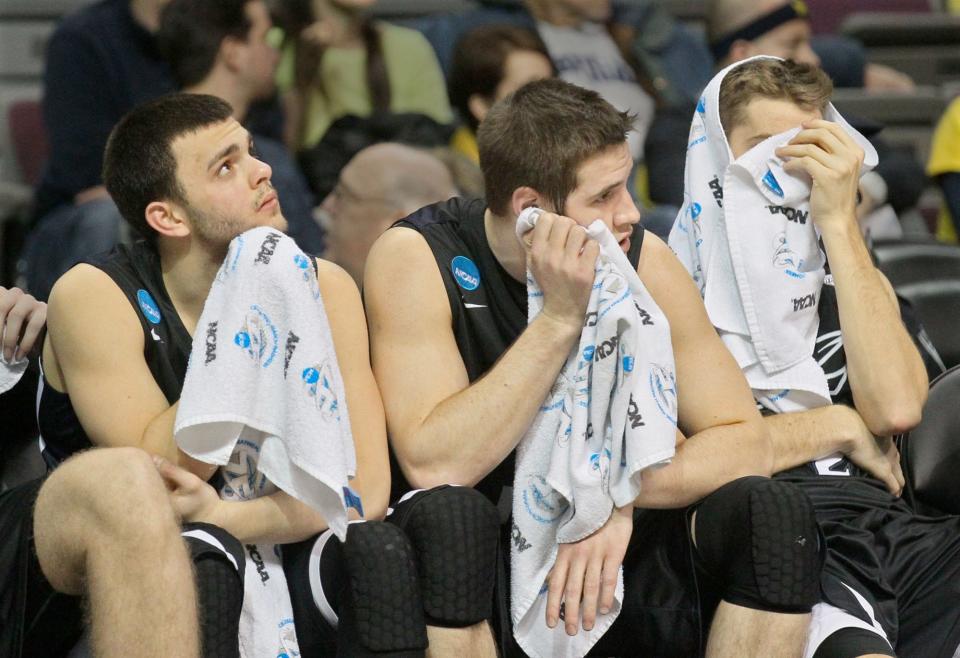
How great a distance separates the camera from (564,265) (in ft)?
7.86

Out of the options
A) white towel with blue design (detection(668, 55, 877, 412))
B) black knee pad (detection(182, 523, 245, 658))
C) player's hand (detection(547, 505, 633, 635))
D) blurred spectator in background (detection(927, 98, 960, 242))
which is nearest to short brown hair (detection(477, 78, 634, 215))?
white towel with blue design (detection(668, 55, 877, 412))

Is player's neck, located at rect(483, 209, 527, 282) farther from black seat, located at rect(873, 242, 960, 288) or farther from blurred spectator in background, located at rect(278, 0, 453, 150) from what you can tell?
blurred spectator in background, located at rect(278, 0, 453, 150)

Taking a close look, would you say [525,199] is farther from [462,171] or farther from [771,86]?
[462,171]

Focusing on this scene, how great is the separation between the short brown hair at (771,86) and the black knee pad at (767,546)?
2.80 ft

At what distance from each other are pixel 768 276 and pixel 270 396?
989 millimetres

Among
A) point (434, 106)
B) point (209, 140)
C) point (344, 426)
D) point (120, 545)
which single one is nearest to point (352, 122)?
point (434, 106)

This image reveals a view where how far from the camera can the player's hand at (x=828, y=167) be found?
2723 mm

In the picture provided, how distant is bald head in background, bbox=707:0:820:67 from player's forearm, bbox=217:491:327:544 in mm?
2549

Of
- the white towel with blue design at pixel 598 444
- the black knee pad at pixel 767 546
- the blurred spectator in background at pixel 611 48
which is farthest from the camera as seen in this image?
the blurred spectator in background at pixel 611 48

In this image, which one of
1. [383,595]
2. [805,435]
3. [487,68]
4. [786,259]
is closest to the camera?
[383,595]

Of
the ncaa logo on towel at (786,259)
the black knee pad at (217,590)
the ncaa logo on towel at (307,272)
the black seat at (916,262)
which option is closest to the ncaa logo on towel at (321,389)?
the ncaa logo on towel at (307,272)

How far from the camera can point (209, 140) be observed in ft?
8.42

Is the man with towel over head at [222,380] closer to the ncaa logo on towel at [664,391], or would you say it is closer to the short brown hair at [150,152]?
the short brown hair at [150,152]

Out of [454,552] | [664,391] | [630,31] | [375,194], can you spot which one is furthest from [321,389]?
[630,31]
